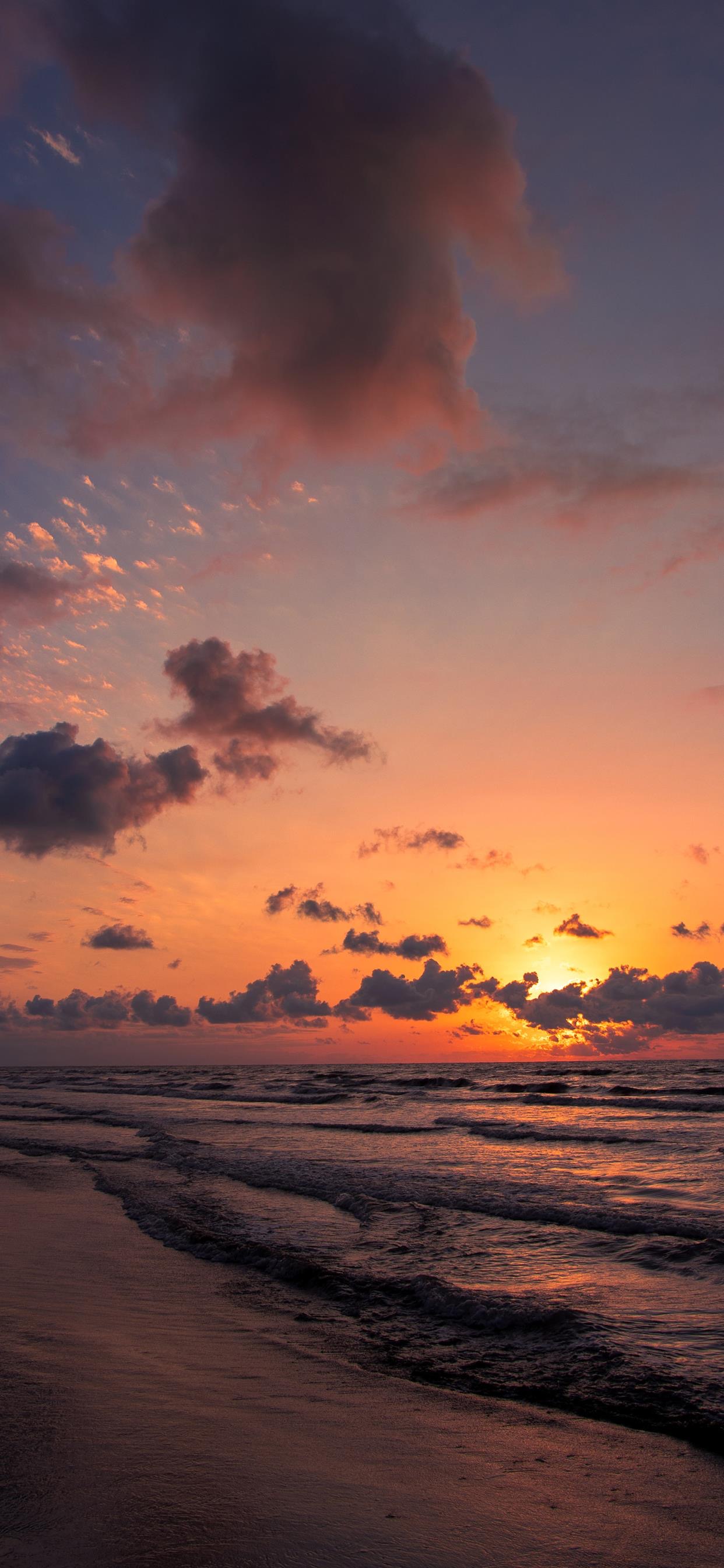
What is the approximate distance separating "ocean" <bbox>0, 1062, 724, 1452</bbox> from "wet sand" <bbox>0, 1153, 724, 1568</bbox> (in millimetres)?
714

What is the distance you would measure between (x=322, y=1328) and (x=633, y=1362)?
318 centimetres

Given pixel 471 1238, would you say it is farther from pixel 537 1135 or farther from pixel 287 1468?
pixel 537 1135

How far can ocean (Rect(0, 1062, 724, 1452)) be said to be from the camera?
8.01m

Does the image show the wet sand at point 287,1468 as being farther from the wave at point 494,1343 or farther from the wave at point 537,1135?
the wave at point 537,1135

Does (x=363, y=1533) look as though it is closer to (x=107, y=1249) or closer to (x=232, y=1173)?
(x=107, y=1249)

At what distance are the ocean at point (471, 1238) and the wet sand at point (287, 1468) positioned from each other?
714 mm

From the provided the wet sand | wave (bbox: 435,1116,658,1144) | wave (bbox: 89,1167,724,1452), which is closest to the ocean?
wave (bbox: 89,1167,724,1452)

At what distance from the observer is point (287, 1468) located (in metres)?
5.63

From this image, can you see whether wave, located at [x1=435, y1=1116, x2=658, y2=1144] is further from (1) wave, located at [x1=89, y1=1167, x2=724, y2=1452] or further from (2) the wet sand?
(2) the wet sand

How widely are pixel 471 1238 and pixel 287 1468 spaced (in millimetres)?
8509

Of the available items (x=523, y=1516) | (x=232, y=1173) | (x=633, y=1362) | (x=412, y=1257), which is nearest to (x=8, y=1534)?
(x=523, y=1516)

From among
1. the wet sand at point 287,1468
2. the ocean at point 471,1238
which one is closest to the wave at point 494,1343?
the ocean at point 471,1238

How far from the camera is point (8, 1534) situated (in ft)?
14.7

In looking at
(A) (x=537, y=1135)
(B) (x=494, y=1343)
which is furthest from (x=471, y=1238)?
(A) (x=537, y=1135)
